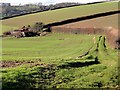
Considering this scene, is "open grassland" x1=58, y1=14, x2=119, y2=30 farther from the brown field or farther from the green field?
the green field

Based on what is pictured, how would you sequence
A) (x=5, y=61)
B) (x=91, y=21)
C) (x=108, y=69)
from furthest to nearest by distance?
1. (x=91, y=21)
2. (x=5, y=61)
3. (x=108, y=69)

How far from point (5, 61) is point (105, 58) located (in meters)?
6.70

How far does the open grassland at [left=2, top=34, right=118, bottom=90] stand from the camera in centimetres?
2016

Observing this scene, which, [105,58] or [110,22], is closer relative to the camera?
[105,58]

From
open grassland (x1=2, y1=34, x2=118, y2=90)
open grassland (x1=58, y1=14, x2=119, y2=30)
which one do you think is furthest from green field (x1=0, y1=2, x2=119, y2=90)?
open grassland (x1=58, y1=14, x2=119, y2=30)

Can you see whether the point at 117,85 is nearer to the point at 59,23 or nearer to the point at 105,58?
the point at 105,58

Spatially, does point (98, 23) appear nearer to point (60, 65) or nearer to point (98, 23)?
point (98, 23)

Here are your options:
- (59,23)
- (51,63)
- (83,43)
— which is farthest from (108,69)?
(59,23)

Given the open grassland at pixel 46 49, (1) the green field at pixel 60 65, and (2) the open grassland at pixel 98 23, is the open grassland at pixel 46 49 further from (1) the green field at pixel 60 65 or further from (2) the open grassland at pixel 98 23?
(2) the open grassland at pixel 98 23

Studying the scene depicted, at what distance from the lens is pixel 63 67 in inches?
914

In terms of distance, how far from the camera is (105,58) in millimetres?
25094

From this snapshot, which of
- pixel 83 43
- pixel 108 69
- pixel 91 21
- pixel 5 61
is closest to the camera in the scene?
pixel 108 69

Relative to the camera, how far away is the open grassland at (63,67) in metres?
20.2

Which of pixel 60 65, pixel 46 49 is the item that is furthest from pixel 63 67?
pixel 46 49
